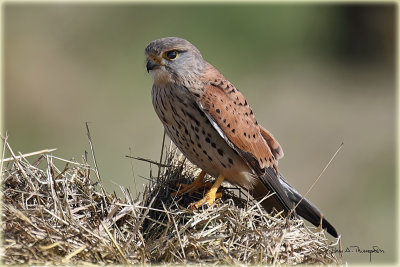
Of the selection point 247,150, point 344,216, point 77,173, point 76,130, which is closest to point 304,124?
point 344,216

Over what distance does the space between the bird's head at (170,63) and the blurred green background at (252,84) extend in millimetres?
3602

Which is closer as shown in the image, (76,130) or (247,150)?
(247,150)

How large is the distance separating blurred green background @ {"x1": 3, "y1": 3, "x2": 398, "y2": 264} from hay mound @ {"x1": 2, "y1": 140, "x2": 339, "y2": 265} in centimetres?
410

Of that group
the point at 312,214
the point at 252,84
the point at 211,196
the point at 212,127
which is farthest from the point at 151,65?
the point at 252,84

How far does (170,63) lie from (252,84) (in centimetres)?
806

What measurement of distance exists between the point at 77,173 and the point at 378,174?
23.6ft

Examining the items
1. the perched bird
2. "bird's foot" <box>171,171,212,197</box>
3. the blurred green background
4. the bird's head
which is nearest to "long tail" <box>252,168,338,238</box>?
the perched bird

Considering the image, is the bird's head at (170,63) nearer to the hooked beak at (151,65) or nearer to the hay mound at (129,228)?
the hooked beak at (151,65)

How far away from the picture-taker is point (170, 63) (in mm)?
5250

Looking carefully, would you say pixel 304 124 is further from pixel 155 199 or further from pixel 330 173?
pixel 155 199

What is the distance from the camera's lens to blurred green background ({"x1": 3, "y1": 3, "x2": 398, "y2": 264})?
10.3m

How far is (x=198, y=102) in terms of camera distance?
5047 millimetres

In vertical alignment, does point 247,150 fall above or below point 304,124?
above

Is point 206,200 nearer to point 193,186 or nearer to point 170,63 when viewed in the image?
point 193,186
